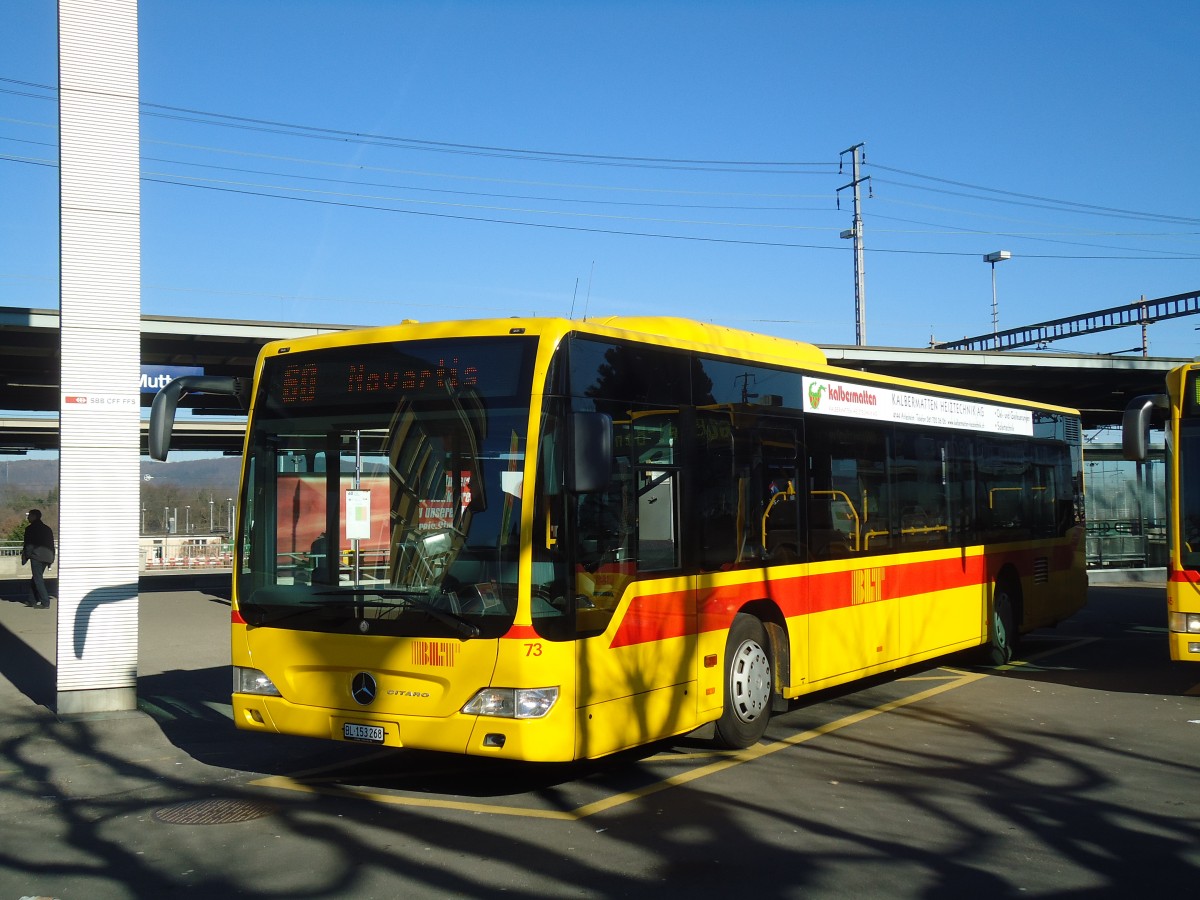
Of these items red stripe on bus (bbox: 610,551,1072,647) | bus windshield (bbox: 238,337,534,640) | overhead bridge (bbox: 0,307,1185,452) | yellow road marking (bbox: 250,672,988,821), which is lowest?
yellow road marking (bbox: 250,672,988,821)

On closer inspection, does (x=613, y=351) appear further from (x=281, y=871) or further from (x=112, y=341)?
(x=112, y=341)

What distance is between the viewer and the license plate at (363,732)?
7.55 meters

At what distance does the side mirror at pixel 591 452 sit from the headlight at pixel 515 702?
1.24 meters

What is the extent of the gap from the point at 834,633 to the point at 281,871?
5738 mm

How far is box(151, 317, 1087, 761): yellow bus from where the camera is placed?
7.25 meters

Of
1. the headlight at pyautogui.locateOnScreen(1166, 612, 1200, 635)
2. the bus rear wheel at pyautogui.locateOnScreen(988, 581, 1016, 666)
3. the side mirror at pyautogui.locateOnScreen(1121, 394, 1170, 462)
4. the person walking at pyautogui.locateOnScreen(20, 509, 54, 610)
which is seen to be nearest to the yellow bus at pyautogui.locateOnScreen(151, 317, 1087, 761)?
the side mirror at pyautogui.locateOnScreen(1121, 394, 1170, 462)

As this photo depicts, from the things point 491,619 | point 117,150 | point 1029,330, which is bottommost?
point 491,619

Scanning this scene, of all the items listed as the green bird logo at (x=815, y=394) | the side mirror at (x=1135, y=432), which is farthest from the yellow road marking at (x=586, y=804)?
the side mirror at (x=1135, y=432)

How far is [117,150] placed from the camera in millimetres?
11352

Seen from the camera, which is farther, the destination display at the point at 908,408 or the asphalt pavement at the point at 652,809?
the destination display at the point at 908,408

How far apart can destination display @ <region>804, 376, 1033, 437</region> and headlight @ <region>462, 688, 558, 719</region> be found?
428 cm

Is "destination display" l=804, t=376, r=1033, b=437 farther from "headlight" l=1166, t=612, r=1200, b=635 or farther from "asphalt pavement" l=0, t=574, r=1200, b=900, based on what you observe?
"headlight" l=1166, t=612, r=1200, b=635

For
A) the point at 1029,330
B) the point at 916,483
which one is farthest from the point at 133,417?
the point at 1029,330

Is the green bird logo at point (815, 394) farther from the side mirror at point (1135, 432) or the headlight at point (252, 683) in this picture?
the headlight at point (252, 683)
